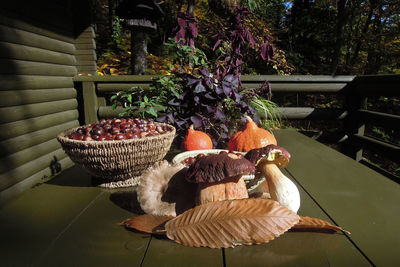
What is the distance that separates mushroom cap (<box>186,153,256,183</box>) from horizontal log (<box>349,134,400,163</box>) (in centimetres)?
254

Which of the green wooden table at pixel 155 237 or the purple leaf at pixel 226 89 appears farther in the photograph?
the purple leaf at pixel 226 89

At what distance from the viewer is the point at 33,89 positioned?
2578 mm

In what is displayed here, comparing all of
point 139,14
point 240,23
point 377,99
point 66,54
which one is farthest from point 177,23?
point 377,99

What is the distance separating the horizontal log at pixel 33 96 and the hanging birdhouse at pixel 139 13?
1.19 m

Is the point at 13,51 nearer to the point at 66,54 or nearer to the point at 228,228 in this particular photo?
the point at 66,54

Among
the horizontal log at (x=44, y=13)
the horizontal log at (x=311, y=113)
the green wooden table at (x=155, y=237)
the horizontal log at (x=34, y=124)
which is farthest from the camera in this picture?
the horizontal log at (x=311, y=113)

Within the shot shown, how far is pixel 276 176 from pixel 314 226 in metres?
0.18

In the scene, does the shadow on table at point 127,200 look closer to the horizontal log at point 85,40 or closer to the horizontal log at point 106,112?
the horizontal log at point 106,112

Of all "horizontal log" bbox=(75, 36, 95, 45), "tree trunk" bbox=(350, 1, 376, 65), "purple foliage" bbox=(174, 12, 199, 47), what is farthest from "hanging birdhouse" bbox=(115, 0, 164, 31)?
"tree trunk" bbox=(350, 1, 376, 65)

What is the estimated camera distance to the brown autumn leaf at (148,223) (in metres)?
0.71

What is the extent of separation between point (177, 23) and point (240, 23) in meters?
0.47

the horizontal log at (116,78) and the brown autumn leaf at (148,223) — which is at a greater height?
the horizontal log at (116,78)

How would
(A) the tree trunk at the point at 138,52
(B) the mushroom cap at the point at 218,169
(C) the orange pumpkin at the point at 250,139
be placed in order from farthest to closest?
(A) the tree trunk at the point at 138,52 < (C) the orange pumpkin at the point at 250,139 < (B) the mushroom cap at the point at 218,169

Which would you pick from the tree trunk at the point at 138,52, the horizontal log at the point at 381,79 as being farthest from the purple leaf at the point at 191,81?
the tree trunk at the point at 138,52
